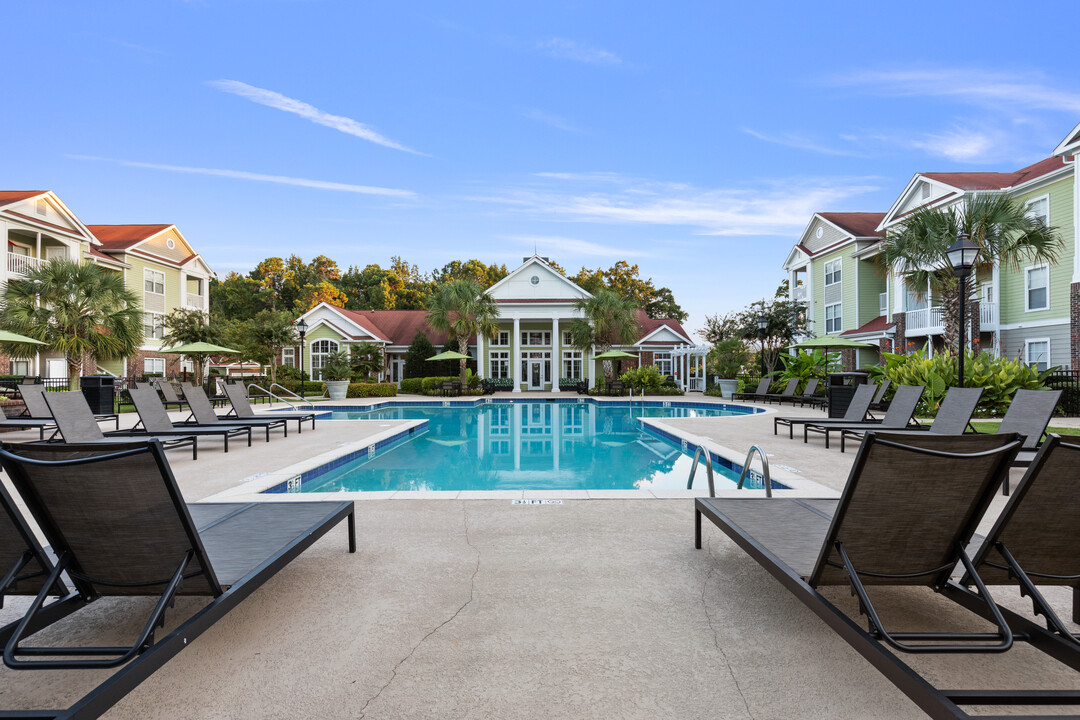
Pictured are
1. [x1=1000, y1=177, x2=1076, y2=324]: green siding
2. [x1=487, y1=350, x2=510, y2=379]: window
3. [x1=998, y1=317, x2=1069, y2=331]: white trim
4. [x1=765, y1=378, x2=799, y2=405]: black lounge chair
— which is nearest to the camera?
[x1=1000, y1=177, x2=1076, y2=324]: green siding

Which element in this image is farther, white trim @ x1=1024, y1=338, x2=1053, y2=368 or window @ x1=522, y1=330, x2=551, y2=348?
window @ x1=522, y1=330, x2=551, y2=348

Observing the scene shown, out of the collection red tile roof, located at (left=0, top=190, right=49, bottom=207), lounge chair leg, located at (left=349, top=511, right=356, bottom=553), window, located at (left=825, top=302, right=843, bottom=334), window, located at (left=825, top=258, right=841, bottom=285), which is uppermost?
red tile roof, located at (left=0, top=190, right=49, bottom=207)

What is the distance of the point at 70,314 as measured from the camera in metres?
19.0

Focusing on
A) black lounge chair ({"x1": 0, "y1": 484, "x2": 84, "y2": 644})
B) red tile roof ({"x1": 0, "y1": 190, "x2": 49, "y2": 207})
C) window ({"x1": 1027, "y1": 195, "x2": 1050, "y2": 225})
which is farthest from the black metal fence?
red tile roof ({"x1": 0, "y1": 190, "x2": 49, "y2": 207})

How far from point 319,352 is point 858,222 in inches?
1200

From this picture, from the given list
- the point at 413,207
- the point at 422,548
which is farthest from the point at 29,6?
the point at 422,548

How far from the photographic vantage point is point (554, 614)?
300 centimetres

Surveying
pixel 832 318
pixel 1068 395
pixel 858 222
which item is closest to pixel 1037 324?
pixel 1068 395

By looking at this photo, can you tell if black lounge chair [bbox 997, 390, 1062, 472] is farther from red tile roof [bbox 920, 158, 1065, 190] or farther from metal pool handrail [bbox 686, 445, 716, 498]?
red tile roof [bbox 920, 158, 1065, 190]

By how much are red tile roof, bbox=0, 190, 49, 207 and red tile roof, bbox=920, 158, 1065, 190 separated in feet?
121

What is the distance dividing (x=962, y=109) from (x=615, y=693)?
3247cm

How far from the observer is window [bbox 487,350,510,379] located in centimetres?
3516

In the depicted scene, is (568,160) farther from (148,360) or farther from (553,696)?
(553,696)

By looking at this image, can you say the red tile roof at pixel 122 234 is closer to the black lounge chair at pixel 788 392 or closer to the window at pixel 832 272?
the black lounge chair at pixel 788 392
